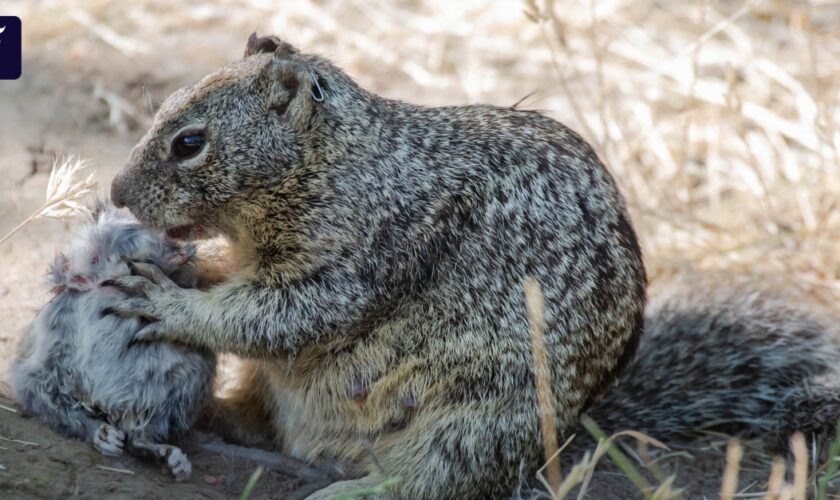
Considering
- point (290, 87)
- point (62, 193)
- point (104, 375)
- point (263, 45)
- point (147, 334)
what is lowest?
point (104, 375)

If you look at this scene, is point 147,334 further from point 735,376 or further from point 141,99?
point 141,99

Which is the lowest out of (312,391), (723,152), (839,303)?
(312,391)

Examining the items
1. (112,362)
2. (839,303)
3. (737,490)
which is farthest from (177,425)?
(839,303)

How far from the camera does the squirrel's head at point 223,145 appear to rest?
4.41m

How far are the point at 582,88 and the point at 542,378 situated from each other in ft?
14.1

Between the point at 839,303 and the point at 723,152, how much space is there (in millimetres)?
2034

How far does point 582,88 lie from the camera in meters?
8.29

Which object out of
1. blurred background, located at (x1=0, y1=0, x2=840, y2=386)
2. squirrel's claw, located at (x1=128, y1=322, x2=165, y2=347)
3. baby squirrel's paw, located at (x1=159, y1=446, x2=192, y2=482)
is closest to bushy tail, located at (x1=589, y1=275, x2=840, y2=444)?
blurred background, located at (x1=0, y1=0, x2=840, y2=386)

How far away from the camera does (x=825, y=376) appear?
5.10 m

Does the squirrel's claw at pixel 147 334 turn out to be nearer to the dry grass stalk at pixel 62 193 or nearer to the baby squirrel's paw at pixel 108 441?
the baby squirrel's paw at pixel 108 441

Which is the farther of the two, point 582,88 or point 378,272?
point 582,88

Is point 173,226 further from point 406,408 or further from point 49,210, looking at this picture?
point 406,408

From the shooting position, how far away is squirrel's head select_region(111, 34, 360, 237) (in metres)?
4.41

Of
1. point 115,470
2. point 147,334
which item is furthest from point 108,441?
point 147,334
